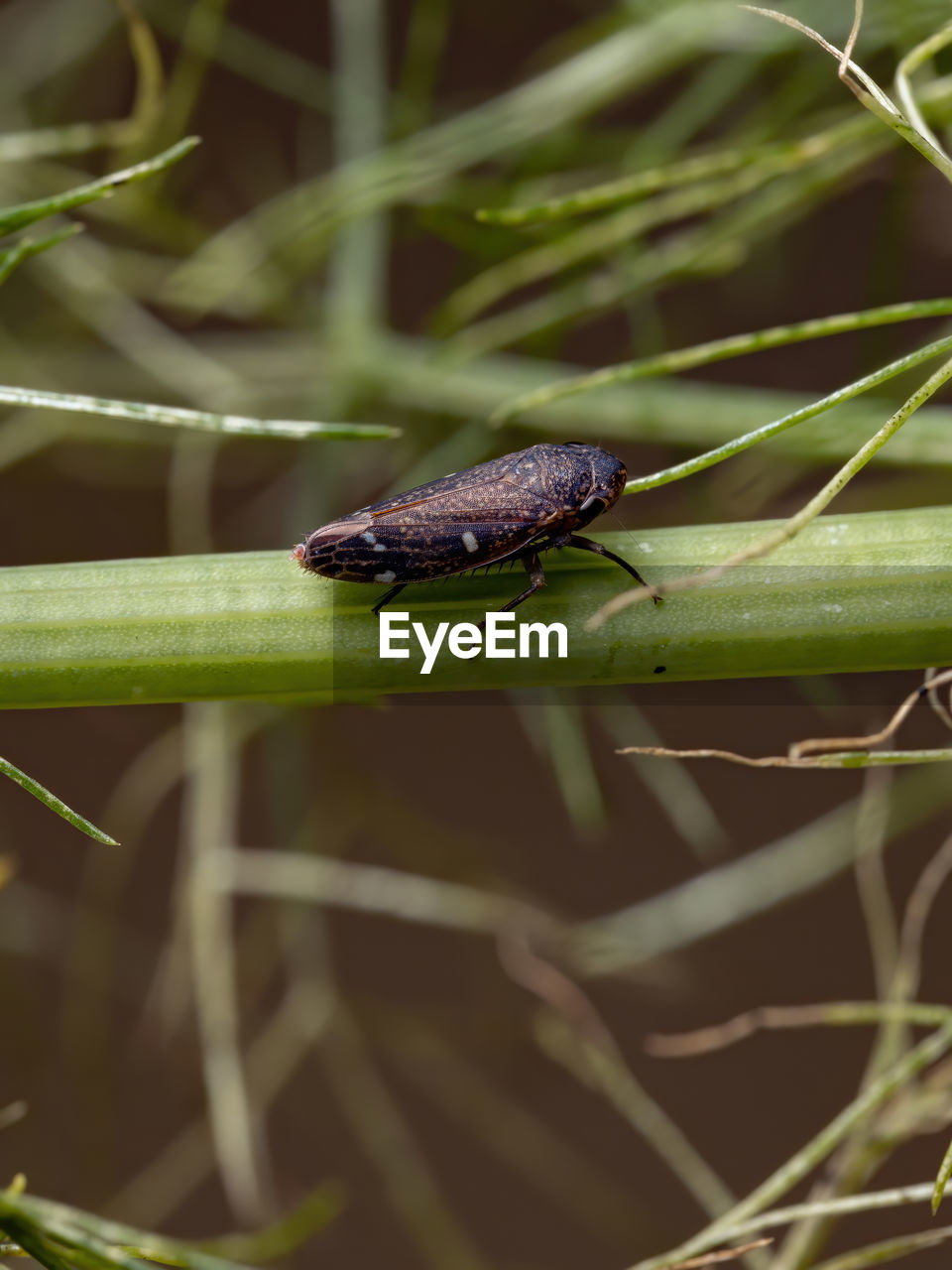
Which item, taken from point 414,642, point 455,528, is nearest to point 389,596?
point 414,642

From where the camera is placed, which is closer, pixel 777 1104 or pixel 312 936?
pixel 312 936

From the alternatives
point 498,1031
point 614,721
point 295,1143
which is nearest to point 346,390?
point 614,721

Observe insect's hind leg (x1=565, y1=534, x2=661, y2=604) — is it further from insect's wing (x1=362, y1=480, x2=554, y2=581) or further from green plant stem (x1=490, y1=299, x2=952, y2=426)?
green plant stem (x1=490, y1=299, x2=952, y2=426)

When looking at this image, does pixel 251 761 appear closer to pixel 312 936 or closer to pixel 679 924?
pixel 312 936

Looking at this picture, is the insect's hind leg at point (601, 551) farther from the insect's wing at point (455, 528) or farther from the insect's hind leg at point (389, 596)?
the insect's hind leg at point (389, 596)

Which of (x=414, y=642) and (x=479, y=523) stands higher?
(x=479, y=523)

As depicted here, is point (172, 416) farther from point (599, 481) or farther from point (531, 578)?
point (599, 481)

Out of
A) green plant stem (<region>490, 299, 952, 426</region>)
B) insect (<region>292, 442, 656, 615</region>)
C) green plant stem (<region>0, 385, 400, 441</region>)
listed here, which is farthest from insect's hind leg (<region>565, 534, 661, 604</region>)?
green plant stem (<region>0, 385, 400, 441</region>)
